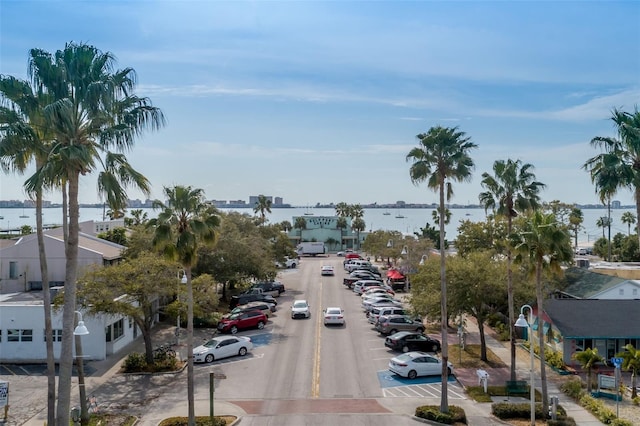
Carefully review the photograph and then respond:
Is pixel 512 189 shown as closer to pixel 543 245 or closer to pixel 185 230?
pixel 543 245

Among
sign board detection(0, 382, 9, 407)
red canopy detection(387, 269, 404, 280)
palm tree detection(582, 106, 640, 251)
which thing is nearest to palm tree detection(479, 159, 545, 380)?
palm tree detection(582, 106, 640, 251)

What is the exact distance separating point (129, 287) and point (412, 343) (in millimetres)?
16682

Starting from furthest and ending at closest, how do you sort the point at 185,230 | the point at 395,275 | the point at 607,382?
the point at 395,275, the point at 607,382, the point at 185,230

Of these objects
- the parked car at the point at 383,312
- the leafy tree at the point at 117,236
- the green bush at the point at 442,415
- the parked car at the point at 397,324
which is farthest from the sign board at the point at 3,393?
the leafy tree at the point at 117,236

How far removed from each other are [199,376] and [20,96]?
1726 cm

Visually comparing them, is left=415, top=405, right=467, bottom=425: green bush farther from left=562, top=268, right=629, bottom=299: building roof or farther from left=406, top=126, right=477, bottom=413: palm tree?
left=562, top=268, right=629, bottom=299: building roof

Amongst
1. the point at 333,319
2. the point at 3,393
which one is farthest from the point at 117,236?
the point at 3,393

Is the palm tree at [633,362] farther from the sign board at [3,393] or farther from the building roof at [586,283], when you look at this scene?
the sign board at [3,393]

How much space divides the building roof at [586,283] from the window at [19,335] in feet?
114

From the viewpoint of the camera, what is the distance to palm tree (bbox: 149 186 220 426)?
19.9 metres

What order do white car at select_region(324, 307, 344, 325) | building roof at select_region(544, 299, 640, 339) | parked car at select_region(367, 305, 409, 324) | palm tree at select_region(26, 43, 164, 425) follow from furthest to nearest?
white car at select_region(324, 307, 344, 325)
parked car at select_region(367, 305, 409, 324)
building roof at select_region(544, 299, 640, 339)
palm tree at select_region(26, 43, 164, 425)

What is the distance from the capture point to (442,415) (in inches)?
851

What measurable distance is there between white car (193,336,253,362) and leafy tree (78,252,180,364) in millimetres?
2769

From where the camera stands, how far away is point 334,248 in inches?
4663
